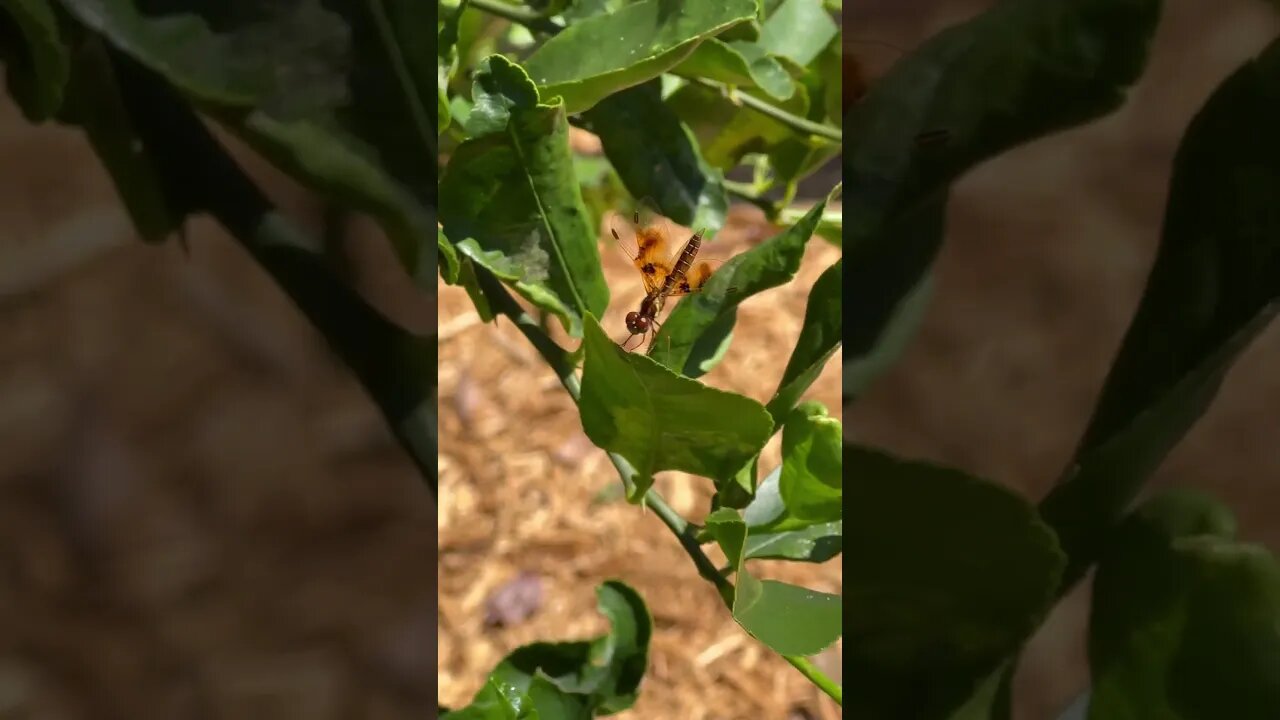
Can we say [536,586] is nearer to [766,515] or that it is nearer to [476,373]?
[476,373]

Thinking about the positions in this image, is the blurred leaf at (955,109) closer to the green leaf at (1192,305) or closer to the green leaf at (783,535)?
the green leaf at (1192,305)

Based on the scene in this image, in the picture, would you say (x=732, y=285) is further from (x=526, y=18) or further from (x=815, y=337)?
(x=526, y=18)

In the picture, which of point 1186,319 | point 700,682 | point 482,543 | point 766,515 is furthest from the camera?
point 482,543

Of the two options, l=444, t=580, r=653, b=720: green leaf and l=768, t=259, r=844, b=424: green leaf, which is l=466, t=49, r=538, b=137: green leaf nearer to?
l=768, t=259, r=844, b=424: green leaf

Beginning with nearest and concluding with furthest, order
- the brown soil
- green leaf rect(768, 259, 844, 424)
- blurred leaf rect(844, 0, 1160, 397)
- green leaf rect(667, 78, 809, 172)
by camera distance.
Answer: blurred leaf rect(844, 0, 1160, 397)
green leaf rect(768, 259, 844, 424)
green leaf rect(667, 78, 809, 172)
the brown soil

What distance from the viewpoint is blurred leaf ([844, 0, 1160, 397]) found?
21cm

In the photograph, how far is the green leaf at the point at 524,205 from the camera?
0.98 feet

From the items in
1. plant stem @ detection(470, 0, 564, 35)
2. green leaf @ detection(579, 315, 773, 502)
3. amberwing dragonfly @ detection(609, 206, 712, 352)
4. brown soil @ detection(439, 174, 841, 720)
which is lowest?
brown soil @ detection(439, 174, 841, 720)

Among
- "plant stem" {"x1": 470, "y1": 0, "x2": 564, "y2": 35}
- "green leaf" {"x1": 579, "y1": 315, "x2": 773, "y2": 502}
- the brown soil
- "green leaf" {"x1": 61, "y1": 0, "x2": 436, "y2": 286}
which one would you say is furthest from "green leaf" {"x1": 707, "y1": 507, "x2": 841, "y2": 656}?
the brown soil

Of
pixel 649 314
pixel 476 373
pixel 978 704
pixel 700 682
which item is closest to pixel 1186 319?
pixel 978 704

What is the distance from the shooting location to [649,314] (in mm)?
420

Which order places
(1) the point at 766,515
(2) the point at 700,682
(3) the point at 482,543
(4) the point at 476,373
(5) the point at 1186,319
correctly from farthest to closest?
(4) the point at 476,373, (3) the point at 482,543, (2) the point at 700,682, (1) the point at 766,515, (5) the point at 1186,319

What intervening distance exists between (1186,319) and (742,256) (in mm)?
141

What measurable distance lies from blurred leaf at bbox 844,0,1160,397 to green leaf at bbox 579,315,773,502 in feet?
0.18
